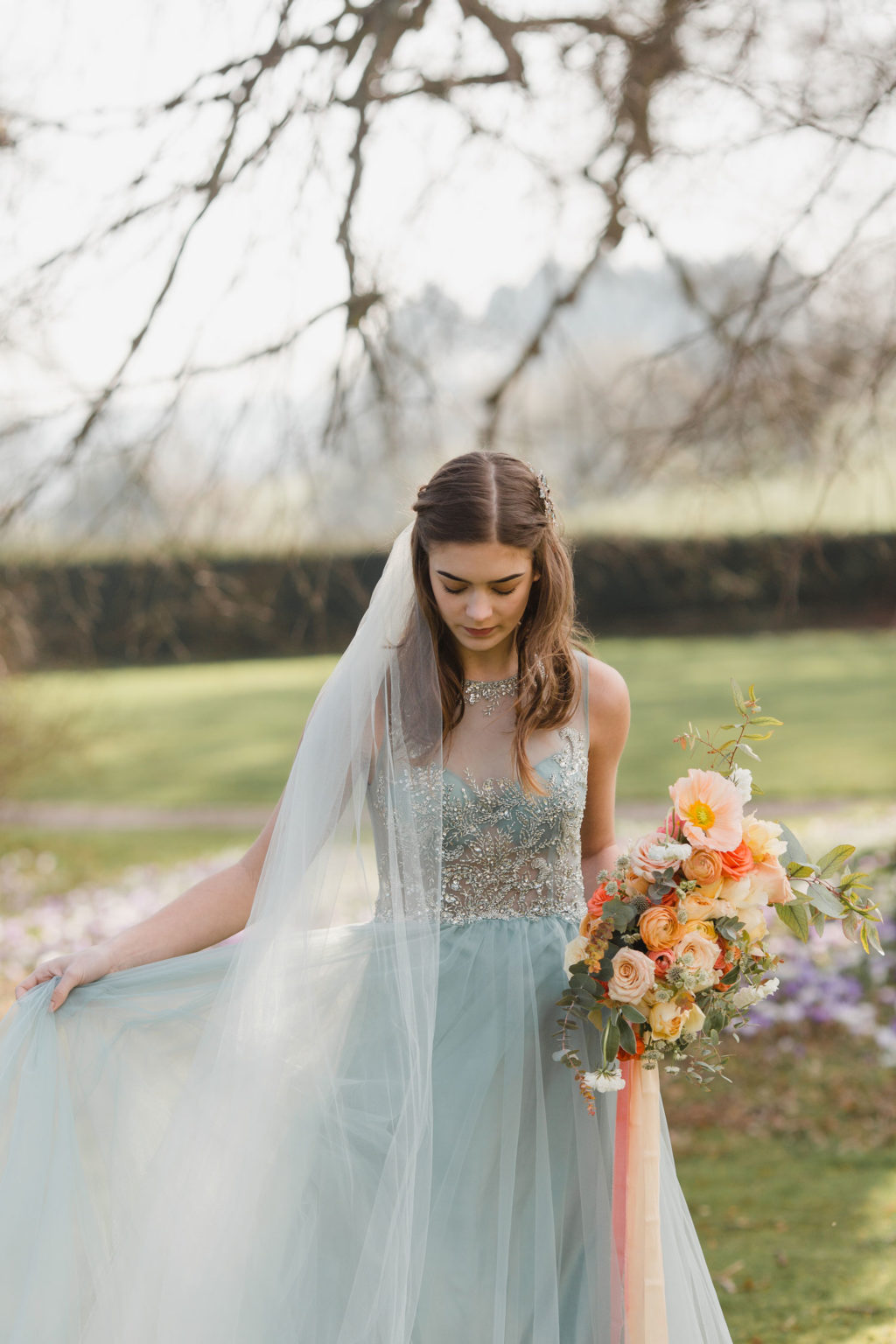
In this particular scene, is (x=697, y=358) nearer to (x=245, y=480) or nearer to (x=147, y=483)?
(x=245, y=480)

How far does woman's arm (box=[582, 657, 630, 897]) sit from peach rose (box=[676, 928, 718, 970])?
0.57m

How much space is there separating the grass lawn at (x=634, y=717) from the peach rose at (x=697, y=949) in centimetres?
847

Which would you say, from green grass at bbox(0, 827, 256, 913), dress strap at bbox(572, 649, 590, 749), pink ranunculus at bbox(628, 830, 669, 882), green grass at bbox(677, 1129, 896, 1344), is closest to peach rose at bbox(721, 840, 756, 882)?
pink ranunculus at bbox(628, 830, 669, 882)

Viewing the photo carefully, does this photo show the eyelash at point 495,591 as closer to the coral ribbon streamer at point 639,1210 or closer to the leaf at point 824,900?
the leaf at point 824,900

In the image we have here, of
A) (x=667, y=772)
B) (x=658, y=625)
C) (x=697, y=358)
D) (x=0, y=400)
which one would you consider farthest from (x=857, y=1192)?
(x=658, y=625)

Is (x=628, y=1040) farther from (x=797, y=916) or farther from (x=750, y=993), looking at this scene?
(x=797, y=916)

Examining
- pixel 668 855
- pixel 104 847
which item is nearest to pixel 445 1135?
pixel 668 855

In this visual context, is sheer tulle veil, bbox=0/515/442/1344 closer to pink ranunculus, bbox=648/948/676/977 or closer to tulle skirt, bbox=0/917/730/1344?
tulle skirt, bbox=0/917/730/1344

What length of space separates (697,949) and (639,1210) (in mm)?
526

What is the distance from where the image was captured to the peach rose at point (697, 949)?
1992 millimetres

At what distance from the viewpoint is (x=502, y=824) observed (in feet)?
7.89

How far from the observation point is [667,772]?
1482 cm

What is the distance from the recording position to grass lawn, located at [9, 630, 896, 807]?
13.5 metres

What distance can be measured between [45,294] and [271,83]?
111cm
